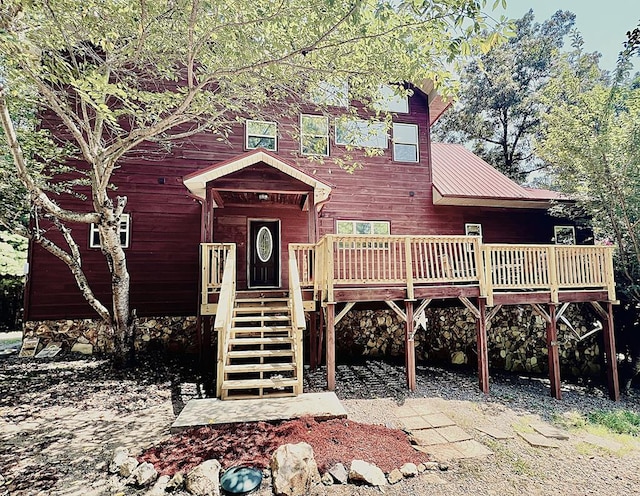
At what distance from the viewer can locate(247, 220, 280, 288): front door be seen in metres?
9.48

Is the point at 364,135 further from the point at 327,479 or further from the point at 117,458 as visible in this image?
the point at 117,458

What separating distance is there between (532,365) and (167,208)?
10.9 meters

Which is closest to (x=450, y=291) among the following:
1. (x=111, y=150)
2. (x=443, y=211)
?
(x=443, y=211)

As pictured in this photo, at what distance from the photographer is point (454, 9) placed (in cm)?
411

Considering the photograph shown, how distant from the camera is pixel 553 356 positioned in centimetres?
723

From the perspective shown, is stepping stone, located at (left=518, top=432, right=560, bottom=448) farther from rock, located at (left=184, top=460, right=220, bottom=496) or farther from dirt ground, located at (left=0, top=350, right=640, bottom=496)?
rock, located at (left=184, top=460, right=220, bottom=496)

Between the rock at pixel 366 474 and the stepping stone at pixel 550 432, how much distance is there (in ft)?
10.2

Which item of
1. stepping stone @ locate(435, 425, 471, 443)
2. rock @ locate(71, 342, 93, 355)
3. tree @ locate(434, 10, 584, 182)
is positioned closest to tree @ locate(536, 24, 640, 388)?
stepping stone @ locate(435, 425, 471, 443)

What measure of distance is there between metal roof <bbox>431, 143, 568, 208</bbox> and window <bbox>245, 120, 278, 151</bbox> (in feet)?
16.5

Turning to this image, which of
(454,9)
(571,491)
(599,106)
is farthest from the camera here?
(599,106)

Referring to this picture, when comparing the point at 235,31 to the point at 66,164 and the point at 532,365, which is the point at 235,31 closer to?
the point at 66,164

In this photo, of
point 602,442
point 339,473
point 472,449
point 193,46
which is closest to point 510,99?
point 602,442

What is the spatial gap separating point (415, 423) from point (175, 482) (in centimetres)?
332

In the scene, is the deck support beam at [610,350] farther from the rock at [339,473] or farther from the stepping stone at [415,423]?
the rock at [339,473]
